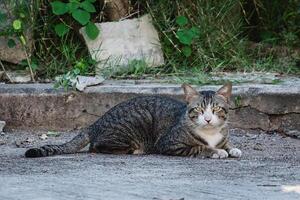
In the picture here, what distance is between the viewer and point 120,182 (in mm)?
5352

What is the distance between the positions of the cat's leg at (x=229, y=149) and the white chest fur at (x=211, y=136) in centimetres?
4

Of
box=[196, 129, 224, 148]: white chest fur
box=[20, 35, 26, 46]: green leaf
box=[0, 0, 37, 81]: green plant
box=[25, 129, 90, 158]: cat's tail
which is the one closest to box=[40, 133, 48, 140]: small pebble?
box=[25, 129, 90, 158]: cat's tail

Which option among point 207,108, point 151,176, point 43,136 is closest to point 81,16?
point 43,136

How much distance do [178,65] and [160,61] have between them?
209mm

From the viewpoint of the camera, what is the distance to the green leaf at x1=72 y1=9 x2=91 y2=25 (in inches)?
355

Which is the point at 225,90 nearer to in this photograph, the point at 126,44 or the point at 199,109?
the point at 199,109

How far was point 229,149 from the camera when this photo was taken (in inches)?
272

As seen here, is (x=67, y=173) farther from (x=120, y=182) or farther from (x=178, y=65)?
(x=178, y=65)

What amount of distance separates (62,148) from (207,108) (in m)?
1.17

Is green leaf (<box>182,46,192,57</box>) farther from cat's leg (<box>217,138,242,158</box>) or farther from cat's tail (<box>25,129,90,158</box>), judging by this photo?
cat's leg (<box>217,138,242,158</box>)

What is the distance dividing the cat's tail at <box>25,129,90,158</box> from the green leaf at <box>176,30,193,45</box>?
250cm

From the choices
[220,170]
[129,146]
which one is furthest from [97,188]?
[129,146]

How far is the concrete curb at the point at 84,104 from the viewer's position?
8266mm

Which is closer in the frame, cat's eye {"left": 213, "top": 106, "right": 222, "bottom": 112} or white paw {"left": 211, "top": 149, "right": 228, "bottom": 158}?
white paw {"left": 211, "top": 149, "right": 228, "bottom": 158}
